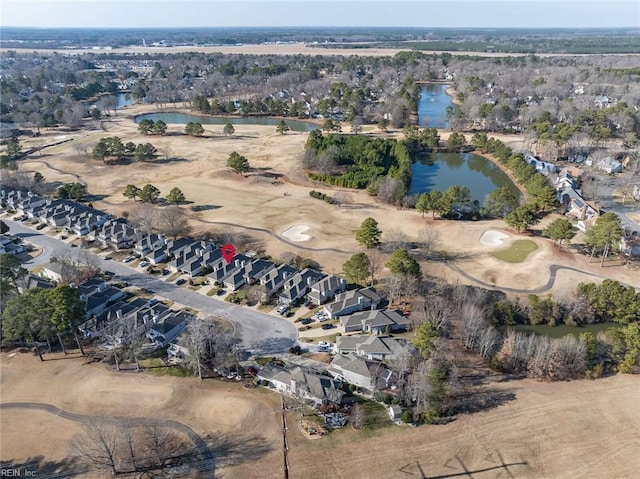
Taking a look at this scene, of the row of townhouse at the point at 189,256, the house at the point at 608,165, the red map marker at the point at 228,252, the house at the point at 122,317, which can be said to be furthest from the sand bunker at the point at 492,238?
the house at the point at 122,317

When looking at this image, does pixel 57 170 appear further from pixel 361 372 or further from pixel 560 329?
pixel 560 329

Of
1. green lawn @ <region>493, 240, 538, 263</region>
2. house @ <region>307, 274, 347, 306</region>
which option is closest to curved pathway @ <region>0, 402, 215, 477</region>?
house @ <region>307, 274, 347, 306</region>

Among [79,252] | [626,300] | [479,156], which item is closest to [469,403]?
[626,300]

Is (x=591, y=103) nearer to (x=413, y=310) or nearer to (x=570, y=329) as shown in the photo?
(x=570, y=329)

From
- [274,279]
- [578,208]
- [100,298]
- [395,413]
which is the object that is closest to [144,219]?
[100,298]

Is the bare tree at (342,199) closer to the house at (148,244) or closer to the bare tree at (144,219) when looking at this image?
the house at (148,244)
